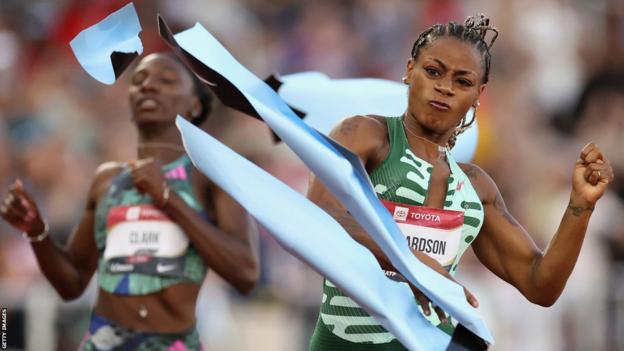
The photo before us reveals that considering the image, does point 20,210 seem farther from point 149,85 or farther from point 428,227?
point 428,227

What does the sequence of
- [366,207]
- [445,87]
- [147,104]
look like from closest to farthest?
[366,207] → [445,87] → [147,104]

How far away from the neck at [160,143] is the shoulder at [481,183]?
159cm

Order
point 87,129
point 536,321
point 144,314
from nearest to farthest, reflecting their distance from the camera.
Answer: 1. point 144,314
2. point 536,321
3. point 87,129

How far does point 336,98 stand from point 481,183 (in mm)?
1390

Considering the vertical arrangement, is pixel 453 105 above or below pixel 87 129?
below

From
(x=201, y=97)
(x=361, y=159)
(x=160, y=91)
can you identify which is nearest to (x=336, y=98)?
(x=201, y=97)

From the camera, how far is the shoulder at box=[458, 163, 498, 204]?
5270mm

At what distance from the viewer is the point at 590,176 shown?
4.98 metres

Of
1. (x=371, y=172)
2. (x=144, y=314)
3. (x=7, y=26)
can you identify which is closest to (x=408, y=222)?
(x=371, y=172)

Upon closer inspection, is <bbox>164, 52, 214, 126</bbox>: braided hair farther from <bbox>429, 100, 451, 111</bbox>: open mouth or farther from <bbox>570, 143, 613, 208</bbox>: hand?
<bbox>570, 143, 613, 208</bbox>: hand

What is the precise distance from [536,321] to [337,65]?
329 cm

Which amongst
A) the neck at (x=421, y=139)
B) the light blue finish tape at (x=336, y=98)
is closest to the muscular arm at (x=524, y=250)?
the neck at (x=421, y=139)

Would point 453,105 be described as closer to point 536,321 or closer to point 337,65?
point 536,321

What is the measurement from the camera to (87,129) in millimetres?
11281
